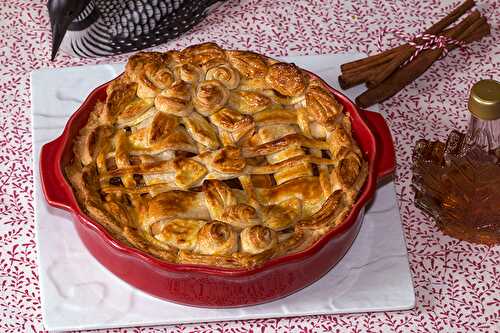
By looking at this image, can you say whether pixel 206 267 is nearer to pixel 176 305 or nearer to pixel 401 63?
pixel 176 305

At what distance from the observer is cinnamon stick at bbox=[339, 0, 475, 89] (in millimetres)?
2029

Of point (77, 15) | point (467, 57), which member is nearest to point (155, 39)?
point (77, 15)

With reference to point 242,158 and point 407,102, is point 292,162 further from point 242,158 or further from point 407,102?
point 407,102

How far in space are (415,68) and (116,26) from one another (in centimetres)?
60

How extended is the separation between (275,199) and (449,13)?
0.78m

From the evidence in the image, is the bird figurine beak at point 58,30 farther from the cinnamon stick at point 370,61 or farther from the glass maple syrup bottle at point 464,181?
the glass maple syrup bottle at point 464,181

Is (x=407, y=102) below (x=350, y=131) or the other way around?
below

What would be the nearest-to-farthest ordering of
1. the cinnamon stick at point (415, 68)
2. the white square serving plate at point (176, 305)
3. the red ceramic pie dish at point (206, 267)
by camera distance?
the red ceramic pie dish at point (206, 267) < the white square serving plate at point (176, 305) < the cinnamon stick at point (415, 68)

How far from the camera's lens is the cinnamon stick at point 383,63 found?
203cm

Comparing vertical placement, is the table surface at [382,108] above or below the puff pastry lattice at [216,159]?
below

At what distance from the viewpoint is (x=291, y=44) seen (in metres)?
2.20

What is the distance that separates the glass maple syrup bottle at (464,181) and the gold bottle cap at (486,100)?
2 centimetres

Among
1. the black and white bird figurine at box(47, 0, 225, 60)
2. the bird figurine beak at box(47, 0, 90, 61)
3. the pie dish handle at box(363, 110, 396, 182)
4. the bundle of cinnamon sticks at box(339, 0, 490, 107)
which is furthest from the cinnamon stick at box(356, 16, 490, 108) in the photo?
the bird figurine beak at box(47, 0, 90, 61)

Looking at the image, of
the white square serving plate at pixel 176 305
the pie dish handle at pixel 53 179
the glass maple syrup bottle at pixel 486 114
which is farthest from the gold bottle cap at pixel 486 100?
the pie dish handle at pixel 53 179
